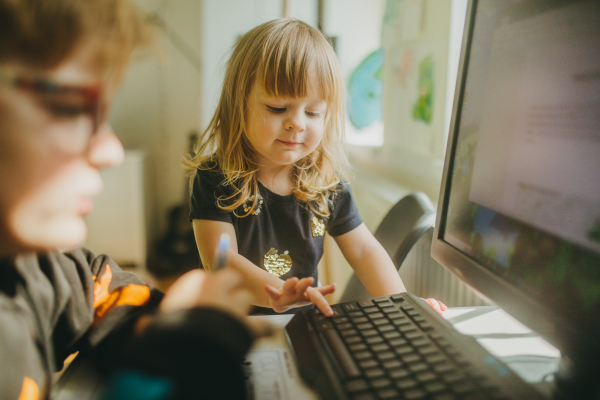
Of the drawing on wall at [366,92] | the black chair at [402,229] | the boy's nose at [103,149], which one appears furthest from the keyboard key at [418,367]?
the drawing on wall at [366,92]

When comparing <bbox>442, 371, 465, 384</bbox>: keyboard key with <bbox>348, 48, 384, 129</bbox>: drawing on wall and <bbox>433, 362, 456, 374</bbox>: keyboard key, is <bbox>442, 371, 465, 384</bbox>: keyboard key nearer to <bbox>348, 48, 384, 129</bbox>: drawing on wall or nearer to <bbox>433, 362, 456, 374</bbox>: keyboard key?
<bbox>433, 362, 456, 374</bbox>: keyboard key

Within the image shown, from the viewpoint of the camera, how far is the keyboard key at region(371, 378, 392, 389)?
36cm

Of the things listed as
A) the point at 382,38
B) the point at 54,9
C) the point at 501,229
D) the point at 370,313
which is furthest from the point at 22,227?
the point at 382,38

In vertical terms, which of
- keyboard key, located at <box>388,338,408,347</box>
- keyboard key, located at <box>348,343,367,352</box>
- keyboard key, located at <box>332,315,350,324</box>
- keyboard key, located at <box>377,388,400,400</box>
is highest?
keyboard key, located at <box>388,338,408,347</box>

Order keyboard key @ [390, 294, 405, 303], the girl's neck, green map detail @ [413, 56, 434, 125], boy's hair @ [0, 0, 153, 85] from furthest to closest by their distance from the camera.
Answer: green map detail @ [413, 56, 434, 125]
the girl's neck
keyboard key @ [390, 294, 405, 303]
boy's hair @ [0, 0, 153, 85]

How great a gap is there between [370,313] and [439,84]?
3.25 ft

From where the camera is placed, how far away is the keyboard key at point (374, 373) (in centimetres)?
37

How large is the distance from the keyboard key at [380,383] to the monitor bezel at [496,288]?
17 centimetres

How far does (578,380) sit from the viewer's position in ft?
1.27

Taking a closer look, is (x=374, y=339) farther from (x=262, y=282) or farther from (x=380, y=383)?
(x=262, y=282)

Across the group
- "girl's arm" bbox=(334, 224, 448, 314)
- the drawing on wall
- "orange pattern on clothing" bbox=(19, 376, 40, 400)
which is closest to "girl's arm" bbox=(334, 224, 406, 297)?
Answer: "girl's arm" bbox=(334, 224, 448, 314)

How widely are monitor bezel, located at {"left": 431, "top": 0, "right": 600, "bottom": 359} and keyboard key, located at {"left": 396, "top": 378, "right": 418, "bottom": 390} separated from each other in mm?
146

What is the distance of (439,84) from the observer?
4.17ft

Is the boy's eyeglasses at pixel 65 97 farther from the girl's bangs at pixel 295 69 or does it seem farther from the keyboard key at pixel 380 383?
the girl's bangs at pixel 295 69
